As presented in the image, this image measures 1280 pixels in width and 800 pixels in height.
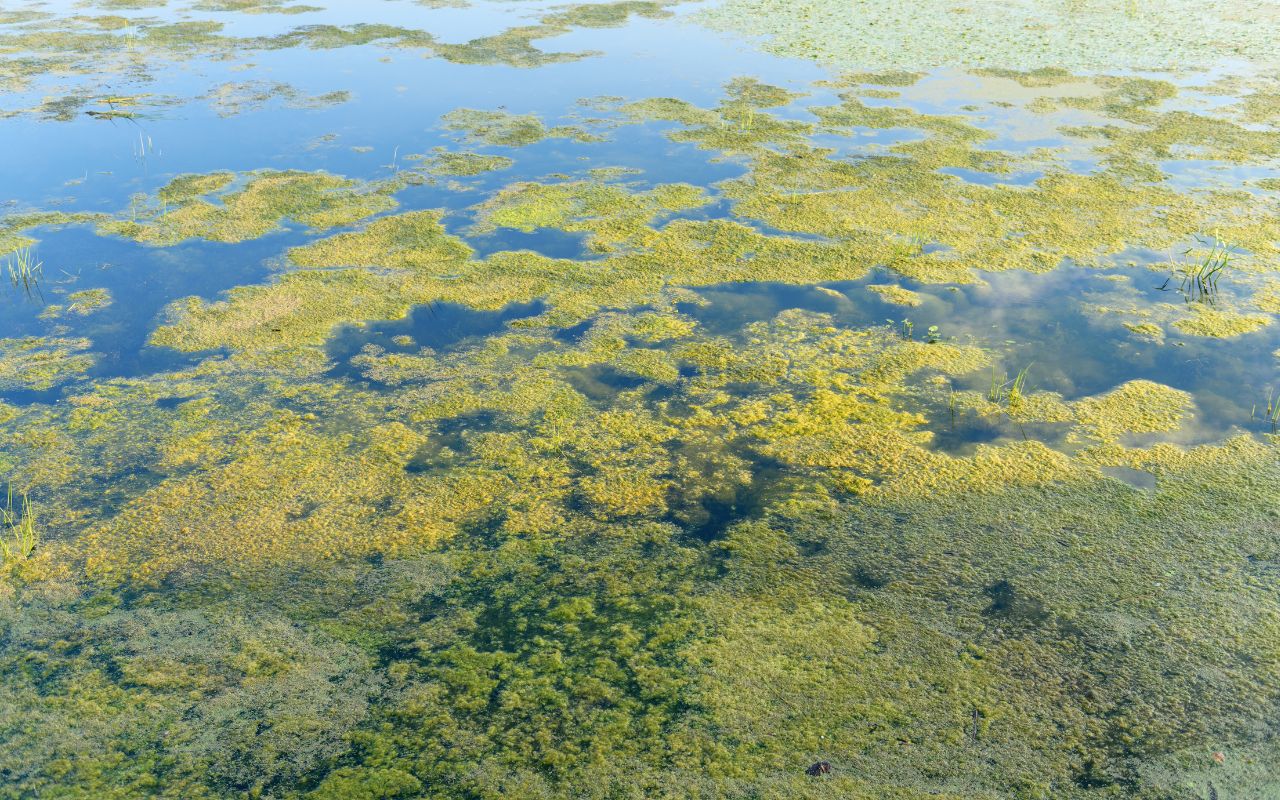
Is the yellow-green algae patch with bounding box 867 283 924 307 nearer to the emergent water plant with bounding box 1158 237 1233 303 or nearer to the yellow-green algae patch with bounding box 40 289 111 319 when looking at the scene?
the emergent water plant with bounding box 1158 237 1233 303

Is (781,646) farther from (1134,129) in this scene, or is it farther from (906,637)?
(1134,129)

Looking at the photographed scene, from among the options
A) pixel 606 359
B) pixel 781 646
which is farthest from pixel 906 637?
pixel 606 359

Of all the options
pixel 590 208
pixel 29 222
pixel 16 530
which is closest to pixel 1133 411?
pixel 590 208

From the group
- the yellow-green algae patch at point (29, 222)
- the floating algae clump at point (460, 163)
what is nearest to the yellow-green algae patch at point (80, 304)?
the yellow-green algae patch at point (29, 222)

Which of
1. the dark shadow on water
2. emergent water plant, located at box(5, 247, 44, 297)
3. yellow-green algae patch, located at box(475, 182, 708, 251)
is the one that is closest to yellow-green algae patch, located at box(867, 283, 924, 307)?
yellow-green algae patch, located at box(475, 182, 708, 251)

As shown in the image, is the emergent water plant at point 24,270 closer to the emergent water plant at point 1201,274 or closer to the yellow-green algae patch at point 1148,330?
the yellow-green algae patch at point 1148,330

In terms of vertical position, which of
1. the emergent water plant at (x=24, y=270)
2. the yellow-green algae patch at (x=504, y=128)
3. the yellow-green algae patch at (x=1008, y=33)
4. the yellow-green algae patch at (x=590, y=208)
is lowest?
the emergent water plant at (x=24, y=270)
